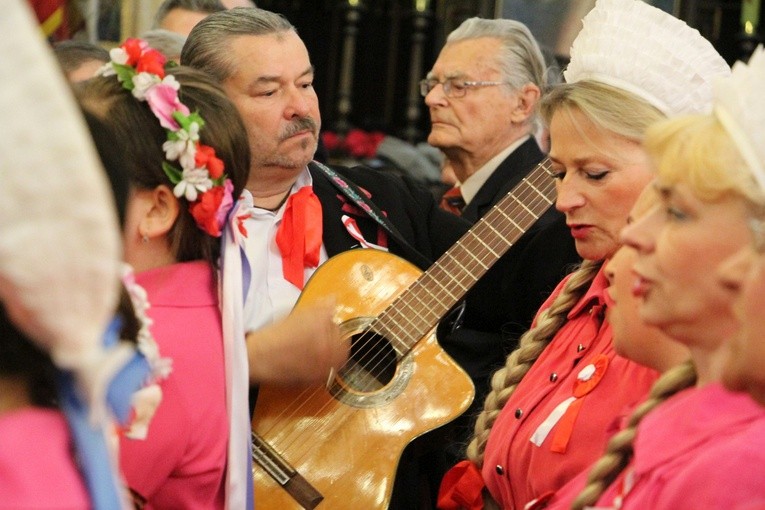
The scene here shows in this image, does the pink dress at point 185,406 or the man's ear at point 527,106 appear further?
the man's ear at point 527,106

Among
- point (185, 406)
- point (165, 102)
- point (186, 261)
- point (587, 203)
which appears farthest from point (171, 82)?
point (587, 203)

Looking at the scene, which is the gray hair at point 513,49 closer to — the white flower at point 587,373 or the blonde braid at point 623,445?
the white flower at point 587,373

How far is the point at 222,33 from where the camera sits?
3.52 metres

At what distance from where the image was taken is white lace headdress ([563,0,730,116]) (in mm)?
2678

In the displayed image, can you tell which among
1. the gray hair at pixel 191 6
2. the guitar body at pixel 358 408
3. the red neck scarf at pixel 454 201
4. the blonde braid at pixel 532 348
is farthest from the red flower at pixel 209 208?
the gray hair at pixel 191 6

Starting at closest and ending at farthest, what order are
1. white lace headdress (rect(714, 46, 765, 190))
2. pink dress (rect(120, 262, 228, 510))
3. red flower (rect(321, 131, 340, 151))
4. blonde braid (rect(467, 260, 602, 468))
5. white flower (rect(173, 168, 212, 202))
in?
white lace headdress (rect(714, 46, 765, 190)) → pink dress (rect(120, 262, 228, 510)) → white flower (rect(173, 168, 212, 202)) → blonde braid (rect(467, 260, 602, 468)) → red flower (rect(321, 131, 340, 151))

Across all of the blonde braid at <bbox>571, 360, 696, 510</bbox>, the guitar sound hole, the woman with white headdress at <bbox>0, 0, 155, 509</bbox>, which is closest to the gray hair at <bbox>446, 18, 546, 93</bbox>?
the guitar sound hole

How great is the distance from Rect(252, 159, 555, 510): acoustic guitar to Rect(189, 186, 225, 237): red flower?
2.68 feet

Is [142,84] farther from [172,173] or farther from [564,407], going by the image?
[564,407]

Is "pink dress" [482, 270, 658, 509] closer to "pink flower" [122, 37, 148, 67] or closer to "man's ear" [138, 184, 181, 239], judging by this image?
"man's ear" [138, 184, 181, 239]

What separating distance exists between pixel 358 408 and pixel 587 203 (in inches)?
33.1

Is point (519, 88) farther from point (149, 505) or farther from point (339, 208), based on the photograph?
point (149, 505)

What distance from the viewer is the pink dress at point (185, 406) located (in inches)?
86.0

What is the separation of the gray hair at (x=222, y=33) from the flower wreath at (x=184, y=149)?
1.08m
